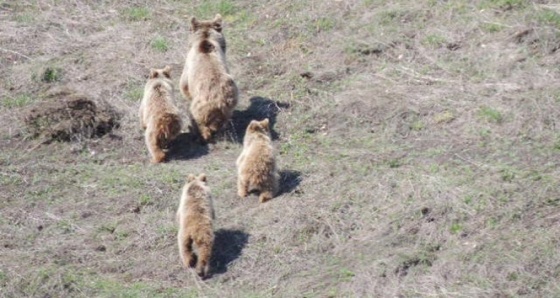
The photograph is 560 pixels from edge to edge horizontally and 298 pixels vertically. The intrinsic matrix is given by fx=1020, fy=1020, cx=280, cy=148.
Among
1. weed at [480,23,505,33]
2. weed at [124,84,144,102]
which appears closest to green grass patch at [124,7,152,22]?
weed at [124,84,144,102]

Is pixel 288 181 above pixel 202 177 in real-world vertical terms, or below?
below

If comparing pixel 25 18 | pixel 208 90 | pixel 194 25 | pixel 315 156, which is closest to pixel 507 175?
pixel 315 156

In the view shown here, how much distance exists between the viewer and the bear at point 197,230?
9945 mm

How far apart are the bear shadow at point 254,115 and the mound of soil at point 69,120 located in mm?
1508

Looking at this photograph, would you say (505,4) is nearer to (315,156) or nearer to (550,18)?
(550,18)

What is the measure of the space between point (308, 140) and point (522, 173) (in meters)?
2.66

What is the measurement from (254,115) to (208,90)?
821 mm

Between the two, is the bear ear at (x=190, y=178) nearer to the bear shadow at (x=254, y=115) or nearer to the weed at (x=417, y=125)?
the bear shadow at (x=254, y=115)

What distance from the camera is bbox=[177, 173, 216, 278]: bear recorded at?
32.6 feet

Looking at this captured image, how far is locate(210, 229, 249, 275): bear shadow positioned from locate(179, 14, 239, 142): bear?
2.12 metres

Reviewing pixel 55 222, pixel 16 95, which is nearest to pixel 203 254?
pixel 55 222

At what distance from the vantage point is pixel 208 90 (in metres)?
12.5

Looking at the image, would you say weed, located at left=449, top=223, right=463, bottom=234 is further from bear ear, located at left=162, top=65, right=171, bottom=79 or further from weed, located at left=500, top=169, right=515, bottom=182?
bear ear, located at left=162, top=65, right=171, bottom=79

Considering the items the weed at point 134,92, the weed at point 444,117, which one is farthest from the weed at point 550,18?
the weed at point 134,92
